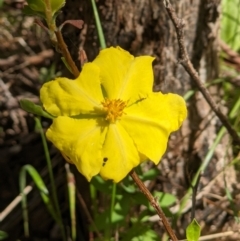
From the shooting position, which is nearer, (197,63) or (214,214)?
(197,63)

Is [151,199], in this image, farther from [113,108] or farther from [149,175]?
[149,175]

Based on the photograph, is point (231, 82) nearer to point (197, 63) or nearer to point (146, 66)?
point (197, 63)

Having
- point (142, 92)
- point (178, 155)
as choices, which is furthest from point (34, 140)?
point (142, 92)

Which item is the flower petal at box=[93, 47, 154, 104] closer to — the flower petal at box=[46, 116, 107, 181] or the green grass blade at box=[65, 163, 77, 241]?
the flower petal at box=[46, 116, 107, 181]

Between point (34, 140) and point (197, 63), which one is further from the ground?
point (197, 63)

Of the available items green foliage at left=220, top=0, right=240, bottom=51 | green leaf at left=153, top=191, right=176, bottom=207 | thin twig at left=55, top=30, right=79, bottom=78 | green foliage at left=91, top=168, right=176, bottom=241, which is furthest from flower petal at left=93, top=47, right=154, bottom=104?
green foliage at left=220, top=0, right=240, bottom=51

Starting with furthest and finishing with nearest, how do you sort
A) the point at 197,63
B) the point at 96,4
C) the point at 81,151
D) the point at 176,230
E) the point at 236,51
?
the point at 236,51, the point at 176,230, the point at 197,63, the point at 96,4, the point at 81,151

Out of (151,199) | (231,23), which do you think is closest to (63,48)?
(151,199)
